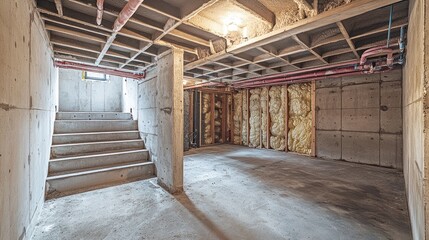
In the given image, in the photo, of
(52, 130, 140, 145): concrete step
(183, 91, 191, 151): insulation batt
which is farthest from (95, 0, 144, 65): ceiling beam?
(183, 91, 191, 151): insulation batt

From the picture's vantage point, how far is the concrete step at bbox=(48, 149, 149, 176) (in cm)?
291

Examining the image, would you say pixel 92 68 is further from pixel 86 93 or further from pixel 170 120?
pixel 86 93

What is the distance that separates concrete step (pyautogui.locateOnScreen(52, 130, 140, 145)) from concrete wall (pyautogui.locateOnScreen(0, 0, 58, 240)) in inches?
62.1

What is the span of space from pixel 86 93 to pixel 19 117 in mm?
5153

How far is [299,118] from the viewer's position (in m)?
5.48

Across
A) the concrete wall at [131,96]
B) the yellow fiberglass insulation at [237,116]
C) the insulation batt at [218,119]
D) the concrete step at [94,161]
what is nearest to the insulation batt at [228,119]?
the yellow fiberglass insulation at [237,116]

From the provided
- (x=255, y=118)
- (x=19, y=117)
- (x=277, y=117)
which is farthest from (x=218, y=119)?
(x=19, y=117)

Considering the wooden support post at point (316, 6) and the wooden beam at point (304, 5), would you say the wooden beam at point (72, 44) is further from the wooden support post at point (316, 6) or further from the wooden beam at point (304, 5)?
the wooden support post at point (316, 6)

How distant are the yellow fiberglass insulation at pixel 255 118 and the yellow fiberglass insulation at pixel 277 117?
493mm

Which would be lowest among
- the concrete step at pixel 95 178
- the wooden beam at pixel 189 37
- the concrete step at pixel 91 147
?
the concrete step at pixel 95 178

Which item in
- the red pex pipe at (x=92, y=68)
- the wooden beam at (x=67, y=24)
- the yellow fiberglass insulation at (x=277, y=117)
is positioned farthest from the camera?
the yellow fiberglass insulation at (x=277, y=117)

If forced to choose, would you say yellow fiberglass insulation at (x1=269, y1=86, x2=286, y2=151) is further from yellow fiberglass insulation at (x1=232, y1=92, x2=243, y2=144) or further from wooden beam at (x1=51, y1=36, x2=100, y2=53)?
wooden beam at (x1=51, y1=36, x2=100, y2=53)

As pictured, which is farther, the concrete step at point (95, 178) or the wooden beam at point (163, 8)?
the concrete step at point (95, 178)

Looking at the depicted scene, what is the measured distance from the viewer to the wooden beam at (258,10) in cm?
187
